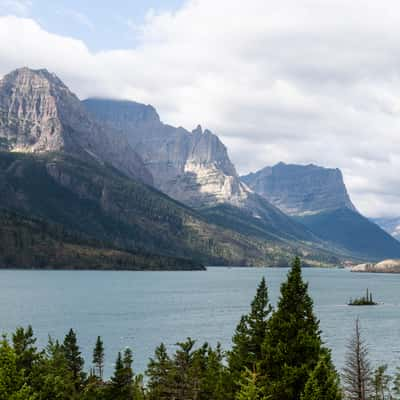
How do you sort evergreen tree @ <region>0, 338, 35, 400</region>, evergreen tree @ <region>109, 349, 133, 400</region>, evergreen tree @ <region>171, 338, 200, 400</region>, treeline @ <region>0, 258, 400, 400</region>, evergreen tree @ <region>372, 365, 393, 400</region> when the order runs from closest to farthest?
evergreen tree @ <region>0, 338, 35, 400</region>
treeline @ <region>0, 258, 400, 400</region>
evergreen tree @ <region>171, 338, 200, 400</region>
evergreen tree @ <region>109, 349, 133, 400</region>
evergreen tree @ <region>372, 365, 393, 400</region>

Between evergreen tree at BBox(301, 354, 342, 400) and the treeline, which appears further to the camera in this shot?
the treeline

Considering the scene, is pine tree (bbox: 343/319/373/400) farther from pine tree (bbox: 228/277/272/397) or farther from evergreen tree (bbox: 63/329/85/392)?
evergreen tree (bbox: 63/329/85/392)

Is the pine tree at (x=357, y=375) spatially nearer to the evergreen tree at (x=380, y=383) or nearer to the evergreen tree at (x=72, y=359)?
the evergreen tree at (x=380, y=383)

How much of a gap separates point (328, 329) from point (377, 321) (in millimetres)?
37138

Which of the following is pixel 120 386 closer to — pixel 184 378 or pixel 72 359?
pixel 184 378

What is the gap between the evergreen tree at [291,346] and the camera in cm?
3773

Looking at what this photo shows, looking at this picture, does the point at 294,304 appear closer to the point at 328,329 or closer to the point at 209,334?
the point at 209,334

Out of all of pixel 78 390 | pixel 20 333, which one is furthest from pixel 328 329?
pixel 20 333

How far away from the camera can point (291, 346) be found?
39.0 metres

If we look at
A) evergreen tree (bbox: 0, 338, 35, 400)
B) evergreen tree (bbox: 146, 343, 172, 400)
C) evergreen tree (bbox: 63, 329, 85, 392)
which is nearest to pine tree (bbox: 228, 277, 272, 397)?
evergreen tree (bbox: 146, 343, 172, 400)

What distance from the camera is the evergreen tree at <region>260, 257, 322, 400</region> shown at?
124ft

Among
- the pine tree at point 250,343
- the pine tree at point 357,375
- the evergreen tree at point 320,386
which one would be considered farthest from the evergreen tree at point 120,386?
the evergreen tree at point 320,386

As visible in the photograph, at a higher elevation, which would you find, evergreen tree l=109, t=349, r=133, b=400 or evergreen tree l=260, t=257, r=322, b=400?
evergreen tree l=260, t=257, r=322, b=400

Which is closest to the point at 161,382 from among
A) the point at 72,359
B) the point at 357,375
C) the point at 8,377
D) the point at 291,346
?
the point at 72,359
